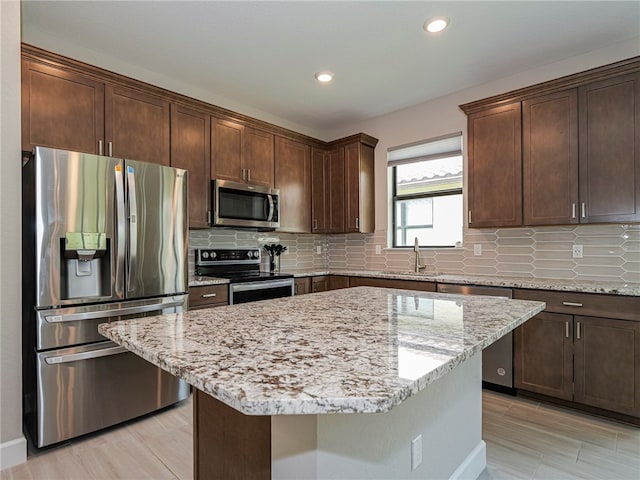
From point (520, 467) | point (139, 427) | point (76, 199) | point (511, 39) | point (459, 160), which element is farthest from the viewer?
point (459, 160)

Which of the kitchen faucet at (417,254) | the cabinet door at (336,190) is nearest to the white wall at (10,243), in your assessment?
the cabinet door at (336,190)

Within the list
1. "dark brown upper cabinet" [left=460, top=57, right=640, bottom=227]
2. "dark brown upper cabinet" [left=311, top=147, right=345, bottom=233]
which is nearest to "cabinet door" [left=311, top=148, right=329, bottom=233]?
"dark brown upper cabinet" [left=311, top=147, right=345, bottom=233]

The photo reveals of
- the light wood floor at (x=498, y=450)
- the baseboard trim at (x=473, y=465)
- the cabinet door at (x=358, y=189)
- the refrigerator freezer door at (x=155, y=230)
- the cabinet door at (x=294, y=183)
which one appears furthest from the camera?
the cabinet door at (x=358, y=189)

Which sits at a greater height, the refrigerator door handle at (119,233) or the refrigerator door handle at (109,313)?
the refrigerator door handle at (119,233)

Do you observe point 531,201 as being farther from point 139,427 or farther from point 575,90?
point 139,427

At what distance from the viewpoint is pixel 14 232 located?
2.00m

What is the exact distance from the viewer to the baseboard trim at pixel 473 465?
163 cm

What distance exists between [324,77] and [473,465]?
3.06 meters

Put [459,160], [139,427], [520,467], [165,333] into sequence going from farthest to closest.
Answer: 1. [459,160]
2. [139,427]
3. [520,467]
4. [165,333]

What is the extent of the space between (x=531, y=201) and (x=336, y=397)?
285 cm

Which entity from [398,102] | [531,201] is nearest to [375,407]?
[531,201]

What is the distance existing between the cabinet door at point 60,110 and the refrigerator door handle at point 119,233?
469mm

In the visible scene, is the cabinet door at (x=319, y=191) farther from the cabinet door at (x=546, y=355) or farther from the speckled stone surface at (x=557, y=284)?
the cabinet door at (x=546, y=355)

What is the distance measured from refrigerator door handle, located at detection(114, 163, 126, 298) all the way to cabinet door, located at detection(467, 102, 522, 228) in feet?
9.17
